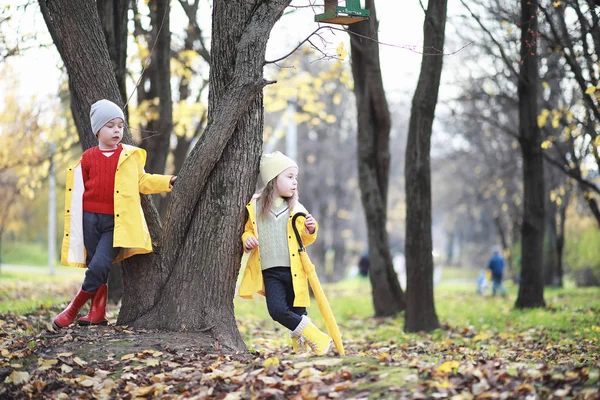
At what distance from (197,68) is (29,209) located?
53.2ft

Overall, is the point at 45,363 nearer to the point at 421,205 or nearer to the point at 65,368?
the point at 65,368

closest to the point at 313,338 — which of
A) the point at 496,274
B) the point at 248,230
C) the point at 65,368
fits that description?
the point at 248,230

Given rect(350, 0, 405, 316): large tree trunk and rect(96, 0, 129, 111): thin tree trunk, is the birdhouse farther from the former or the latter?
rect(350, 0, 405, 316): large tree trunk

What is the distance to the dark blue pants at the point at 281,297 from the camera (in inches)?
236

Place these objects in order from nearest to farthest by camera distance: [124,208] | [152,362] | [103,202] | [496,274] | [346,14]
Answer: [152,362] → [124,208] → [103,202] → [346,14] → [496,274]

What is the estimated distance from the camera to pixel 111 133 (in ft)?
19.8

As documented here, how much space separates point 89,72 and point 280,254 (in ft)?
7.64

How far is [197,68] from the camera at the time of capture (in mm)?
17109

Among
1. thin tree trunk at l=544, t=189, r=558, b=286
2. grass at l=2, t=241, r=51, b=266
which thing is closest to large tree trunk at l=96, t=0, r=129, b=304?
thin tree trunk at l=544, t=189, r=558, b=286

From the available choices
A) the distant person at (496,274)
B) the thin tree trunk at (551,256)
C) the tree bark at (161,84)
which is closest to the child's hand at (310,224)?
the tree bark at (161,84)

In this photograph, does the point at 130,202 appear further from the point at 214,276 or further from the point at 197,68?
the point at 197,68

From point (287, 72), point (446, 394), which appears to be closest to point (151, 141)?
point (287, 72)

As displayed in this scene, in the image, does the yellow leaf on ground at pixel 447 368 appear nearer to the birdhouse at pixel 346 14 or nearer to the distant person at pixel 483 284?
the birdhouse at pixel 346 14

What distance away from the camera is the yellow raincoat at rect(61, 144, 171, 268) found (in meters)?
5.94
